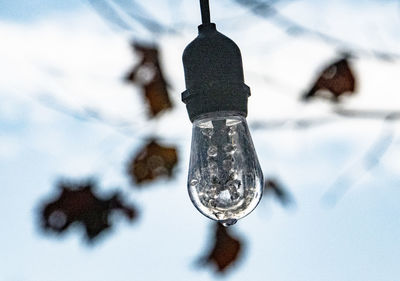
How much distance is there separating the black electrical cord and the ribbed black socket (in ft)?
0.09

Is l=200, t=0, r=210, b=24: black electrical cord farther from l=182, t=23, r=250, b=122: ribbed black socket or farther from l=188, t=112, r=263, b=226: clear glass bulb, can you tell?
l=188, t=112, r=263, b=226: clear glass bulb

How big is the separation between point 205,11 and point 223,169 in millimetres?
311

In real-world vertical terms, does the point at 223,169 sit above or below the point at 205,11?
below

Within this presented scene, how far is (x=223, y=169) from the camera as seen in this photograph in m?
1.60

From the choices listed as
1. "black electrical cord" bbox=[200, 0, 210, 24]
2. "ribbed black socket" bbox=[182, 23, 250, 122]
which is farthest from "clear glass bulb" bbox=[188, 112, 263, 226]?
"black electrical cord" bbox=[200, 0, 210, 24]

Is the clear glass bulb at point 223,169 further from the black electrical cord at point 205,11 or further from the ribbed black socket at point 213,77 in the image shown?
the black electrical cord at point 205,11

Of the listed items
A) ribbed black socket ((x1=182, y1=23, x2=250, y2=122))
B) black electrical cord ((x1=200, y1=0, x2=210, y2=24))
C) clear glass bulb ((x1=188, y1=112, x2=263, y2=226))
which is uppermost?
black electrical cord ((x1=200, y1=0, x2=210, y2=24))

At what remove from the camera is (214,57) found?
1.65 m

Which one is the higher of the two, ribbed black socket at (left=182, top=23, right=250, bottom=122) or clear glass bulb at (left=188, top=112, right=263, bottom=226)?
ribbed black socket at (left=182, top=23, right=250, bottom=122)

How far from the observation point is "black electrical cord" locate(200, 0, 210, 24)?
1.66 metres

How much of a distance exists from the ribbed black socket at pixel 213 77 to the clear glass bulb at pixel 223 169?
21mm

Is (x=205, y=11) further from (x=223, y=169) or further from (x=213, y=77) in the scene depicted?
(x=223, y=169)

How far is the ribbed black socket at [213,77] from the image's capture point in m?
1.63

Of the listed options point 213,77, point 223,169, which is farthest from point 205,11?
point 223,169
